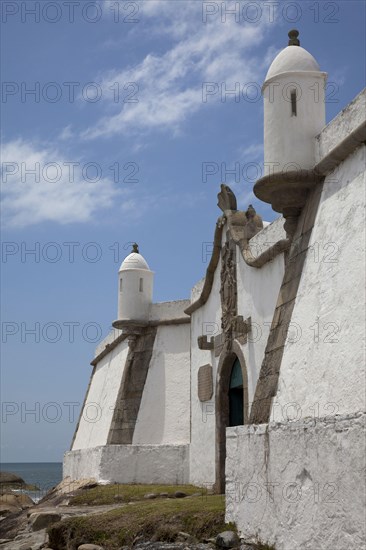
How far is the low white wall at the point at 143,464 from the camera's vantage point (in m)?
15.8

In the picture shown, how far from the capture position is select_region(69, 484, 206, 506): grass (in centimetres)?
1358

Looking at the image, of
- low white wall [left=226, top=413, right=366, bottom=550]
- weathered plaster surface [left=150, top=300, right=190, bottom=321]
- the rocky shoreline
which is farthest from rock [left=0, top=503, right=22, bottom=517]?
Answer: low white wall [left=226, top=413, right=366, bottom=550]

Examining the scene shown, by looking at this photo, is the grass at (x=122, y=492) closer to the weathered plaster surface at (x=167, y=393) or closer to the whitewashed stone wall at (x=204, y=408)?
the whitewashed stone wall at (x=204, y=408)

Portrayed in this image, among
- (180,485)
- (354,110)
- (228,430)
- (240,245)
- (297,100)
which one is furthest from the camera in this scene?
(180,485)

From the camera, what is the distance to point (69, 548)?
976cm

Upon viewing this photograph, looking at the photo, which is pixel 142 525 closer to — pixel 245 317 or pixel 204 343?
pixel 245 317

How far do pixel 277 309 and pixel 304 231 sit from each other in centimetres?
111

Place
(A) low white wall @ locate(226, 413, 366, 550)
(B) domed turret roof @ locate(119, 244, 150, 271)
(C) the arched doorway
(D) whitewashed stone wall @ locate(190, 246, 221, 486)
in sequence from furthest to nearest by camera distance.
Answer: (B) domed turret roof @ locate(119, 244, 150, 271) → (D) whitewashed stone wall @ locate(190, 246, 221, 486) → (C) the arched doorway → (A) low white wall @ locate(226, 413, 366, 550)

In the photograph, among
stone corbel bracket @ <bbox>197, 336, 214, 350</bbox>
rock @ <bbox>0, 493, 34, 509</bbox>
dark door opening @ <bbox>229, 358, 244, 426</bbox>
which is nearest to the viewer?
dark door opening @ <bbox>229, 358, 244, 426</bbox>

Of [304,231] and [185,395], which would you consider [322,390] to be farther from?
[185,395]

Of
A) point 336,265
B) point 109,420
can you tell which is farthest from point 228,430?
point 109,420

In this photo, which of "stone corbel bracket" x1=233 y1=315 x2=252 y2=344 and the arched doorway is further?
the arched doorway

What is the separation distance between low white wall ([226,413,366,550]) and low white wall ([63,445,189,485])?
7004 millimetres

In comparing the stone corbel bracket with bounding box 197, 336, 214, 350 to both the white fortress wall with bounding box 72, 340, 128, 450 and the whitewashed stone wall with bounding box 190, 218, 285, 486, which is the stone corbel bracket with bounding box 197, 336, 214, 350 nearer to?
the whitewashed stone wall with bounding box 190, 218, 285, 486
